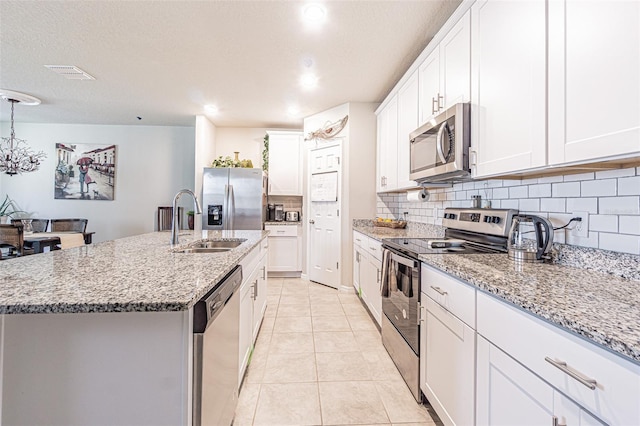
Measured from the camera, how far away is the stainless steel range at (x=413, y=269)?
1616 millimetres

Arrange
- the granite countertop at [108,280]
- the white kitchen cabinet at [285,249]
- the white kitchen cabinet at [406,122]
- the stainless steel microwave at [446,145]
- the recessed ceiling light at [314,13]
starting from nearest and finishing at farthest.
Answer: the granite countertop at [108,280]
the stainless steel microwave at [446,145]
the recessed ceiling light at [314,13]
the white kitchen cabinet at [406,122]
the white kitchen cabinet at [285,249]

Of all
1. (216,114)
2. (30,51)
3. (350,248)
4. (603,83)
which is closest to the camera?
(603,83)

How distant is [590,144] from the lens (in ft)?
3.12

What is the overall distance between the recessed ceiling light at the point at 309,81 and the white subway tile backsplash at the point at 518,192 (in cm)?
226

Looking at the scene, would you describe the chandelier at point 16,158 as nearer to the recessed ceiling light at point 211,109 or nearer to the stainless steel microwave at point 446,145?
the recessed ceiling light at point 211,109

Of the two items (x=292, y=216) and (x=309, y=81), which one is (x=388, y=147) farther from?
(x=292, y=216)

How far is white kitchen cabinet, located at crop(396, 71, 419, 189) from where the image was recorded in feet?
8.00

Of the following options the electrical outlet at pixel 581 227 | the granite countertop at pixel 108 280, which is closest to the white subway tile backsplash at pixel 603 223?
the electrical outlet at pixel 581 227

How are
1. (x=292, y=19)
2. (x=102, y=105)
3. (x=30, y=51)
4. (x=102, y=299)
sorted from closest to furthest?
(x=102, y=299), (x=292, y=19), (x=30, y=51), (x=102, y=105)

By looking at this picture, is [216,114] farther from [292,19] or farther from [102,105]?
[292,19]

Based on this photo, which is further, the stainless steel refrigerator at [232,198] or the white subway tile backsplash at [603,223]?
the stainless steel refrigerator at [232,198]

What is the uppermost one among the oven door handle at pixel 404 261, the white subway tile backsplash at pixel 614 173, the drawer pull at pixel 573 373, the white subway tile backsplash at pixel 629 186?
the white subway tile backsplash at pixel 614 173

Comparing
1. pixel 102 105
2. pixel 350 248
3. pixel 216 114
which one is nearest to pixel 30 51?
pixel 102 105

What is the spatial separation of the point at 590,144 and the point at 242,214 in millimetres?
3835
